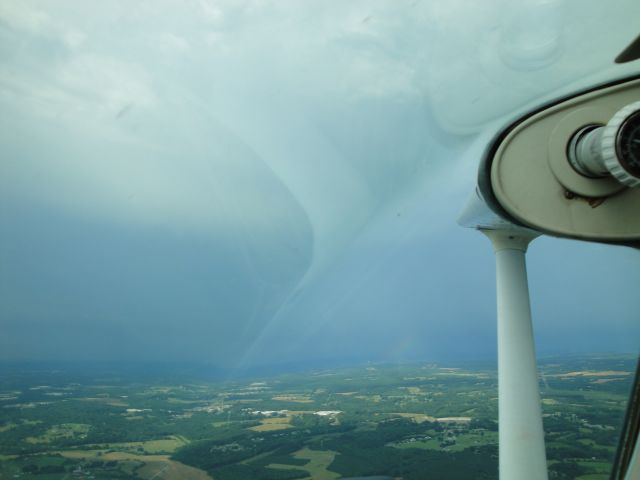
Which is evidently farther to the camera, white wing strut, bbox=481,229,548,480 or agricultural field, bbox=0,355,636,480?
agricultural field, bbox=0,355,636,480

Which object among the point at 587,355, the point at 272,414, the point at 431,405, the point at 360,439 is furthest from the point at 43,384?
the point at 587,355

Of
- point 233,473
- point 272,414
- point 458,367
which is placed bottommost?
point 233,473

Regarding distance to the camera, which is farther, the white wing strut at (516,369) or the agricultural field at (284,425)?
the agricultural field at (284,425)

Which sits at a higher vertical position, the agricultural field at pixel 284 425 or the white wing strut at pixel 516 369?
the white wing strut at pixel 516 369

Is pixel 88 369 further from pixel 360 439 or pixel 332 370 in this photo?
pixel 360 439
